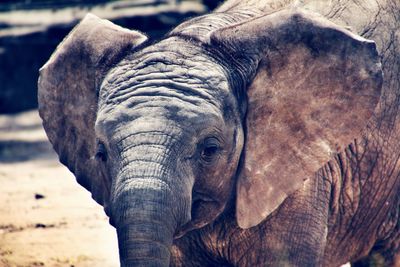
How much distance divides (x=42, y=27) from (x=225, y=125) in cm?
1068

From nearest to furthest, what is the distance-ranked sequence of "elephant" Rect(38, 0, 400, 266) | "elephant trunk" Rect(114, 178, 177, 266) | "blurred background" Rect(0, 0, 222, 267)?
"elephant trunk" Rect(114, 178, 177, 266), "elephant" Rect(38, 0, 400, 266), "blurred background" Rect(0, 0, 222, 267)

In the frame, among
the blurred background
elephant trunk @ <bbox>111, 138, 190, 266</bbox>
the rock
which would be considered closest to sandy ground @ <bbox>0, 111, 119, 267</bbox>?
the blurred background

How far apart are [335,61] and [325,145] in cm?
42

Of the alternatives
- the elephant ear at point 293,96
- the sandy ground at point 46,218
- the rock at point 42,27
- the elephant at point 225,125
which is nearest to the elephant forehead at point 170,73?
the elephant at point 225,125

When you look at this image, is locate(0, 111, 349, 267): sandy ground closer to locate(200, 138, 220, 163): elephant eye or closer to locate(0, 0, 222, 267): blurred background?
locate(0, 0, 222, 267): blurred background

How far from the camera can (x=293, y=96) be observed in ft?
19.5

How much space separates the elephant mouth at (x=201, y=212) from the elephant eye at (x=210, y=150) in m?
0.19

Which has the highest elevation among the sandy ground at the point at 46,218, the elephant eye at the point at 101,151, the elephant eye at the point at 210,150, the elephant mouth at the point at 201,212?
the elephant eye at the point at 210,150

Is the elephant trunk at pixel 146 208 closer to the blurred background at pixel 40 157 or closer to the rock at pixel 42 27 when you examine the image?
the blurred background at pixel 40 157

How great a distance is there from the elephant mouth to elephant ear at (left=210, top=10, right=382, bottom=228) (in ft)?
0.40

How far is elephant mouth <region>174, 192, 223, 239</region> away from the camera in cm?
576

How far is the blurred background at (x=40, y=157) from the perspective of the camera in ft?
29.2

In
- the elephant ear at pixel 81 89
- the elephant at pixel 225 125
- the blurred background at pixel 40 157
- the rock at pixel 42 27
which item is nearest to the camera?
the elephant at pixel 225 125

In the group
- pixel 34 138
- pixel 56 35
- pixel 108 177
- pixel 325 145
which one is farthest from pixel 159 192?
pixel 56 35
